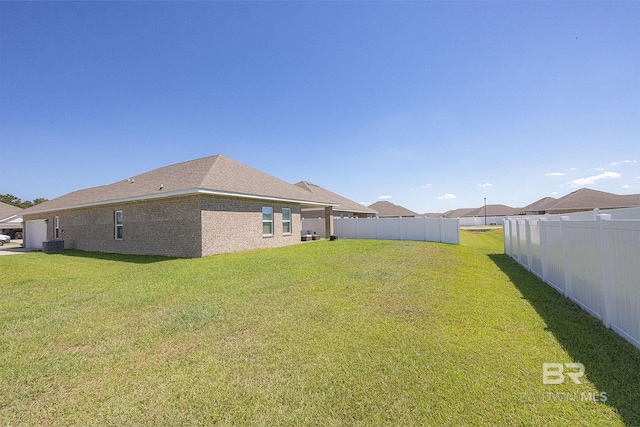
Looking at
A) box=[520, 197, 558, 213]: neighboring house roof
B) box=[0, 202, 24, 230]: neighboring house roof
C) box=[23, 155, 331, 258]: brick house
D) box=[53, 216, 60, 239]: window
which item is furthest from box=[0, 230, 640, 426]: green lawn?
box=[520, 197, 558, 213]: neighboring house roof

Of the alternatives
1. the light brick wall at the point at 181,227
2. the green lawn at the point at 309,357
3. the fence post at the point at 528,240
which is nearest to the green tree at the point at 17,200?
the light brick wall at the point at 181,227

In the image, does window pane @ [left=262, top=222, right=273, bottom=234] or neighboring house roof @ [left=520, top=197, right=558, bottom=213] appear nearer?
window pane @ [left=262, top=222, right=273, bottom=234]

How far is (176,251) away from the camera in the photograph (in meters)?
13.6

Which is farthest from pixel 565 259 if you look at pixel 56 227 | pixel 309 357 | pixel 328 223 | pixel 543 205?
pixel 543 205

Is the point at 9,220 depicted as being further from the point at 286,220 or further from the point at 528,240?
the point at 528,240

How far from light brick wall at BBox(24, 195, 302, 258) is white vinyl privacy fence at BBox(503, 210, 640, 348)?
12.8 m

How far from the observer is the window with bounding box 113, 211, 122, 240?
53.4ft

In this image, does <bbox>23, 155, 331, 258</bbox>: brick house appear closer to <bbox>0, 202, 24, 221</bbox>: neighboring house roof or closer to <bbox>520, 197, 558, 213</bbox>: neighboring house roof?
<bbox>0, 202, 24, 221</bbox>: neighboring house roof

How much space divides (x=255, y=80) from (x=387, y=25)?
7506 millimetres

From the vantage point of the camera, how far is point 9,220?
3206 cm

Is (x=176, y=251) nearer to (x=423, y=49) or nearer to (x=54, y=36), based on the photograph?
(x=54, y=36)

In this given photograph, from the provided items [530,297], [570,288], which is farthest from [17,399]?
[570,288]

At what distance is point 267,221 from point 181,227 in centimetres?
498

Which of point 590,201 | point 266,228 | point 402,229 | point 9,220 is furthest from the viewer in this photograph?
point 590,201
